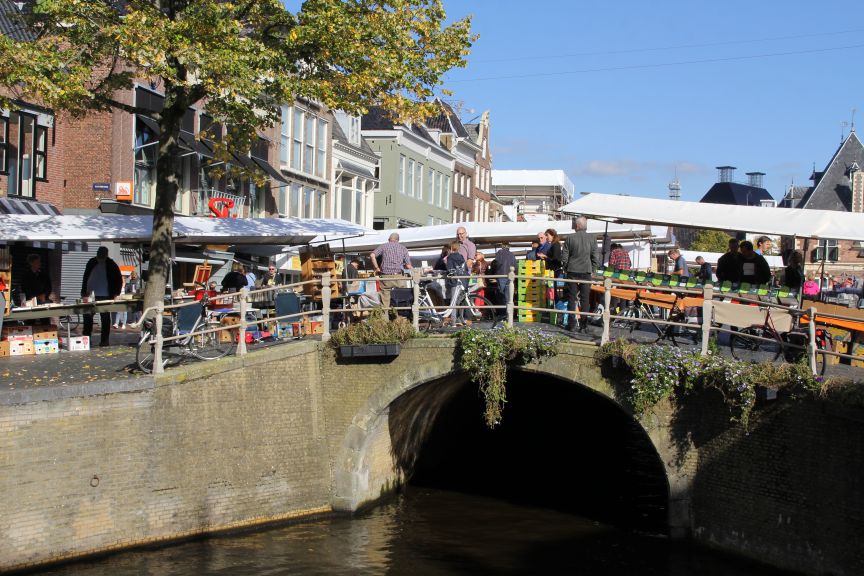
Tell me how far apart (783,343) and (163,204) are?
10488 mm

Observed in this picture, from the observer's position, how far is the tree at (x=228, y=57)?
17.0 m

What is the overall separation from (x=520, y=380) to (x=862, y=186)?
203 feet

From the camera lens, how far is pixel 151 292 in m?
19.1

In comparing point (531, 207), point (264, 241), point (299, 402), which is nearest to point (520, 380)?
point (264, 241)

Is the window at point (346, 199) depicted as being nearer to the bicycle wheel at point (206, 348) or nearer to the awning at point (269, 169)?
the awning at point (269, 169)

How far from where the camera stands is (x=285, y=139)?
129ft

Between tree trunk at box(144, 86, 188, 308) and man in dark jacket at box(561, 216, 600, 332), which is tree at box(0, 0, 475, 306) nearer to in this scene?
tree trunk at box(144, 86, 188, 308)

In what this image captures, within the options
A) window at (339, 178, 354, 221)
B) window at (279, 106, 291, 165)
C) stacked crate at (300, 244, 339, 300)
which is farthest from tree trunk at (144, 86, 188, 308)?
window at (339, 178, 354, 221)

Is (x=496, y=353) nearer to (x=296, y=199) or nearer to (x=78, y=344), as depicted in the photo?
(x=78, y=344)

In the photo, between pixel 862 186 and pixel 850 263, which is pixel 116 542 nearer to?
pixel 850 263

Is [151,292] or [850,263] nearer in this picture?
[151,292]

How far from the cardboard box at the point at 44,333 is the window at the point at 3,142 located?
815 centimetres

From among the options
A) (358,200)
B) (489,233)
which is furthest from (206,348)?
(358,200)

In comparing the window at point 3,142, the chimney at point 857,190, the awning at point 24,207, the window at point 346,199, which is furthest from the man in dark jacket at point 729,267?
the chimney at point 857,190
